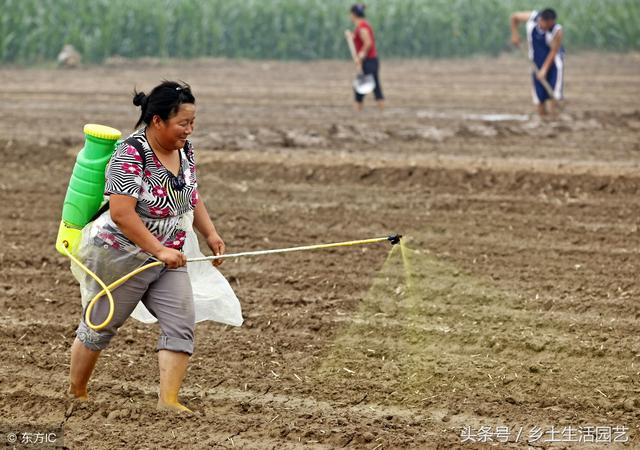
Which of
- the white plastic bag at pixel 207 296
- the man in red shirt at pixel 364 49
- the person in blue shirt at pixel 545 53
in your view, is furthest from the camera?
the man in red shirt at pixel 364 49

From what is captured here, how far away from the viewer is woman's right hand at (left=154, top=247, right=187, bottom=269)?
17.5 ft

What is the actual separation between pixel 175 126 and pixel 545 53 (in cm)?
1122

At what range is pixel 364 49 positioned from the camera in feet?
56.1

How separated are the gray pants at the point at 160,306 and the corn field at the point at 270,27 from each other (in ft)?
68.2

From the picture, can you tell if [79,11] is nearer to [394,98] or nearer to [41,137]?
[394,98]

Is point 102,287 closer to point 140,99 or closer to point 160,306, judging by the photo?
point 160,306

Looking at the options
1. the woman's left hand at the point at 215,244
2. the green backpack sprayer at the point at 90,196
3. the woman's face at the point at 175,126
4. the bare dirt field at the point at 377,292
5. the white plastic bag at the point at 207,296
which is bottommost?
the bare dirt field at the point at 377,292

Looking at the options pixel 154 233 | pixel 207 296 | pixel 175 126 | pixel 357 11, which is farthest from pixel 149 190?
pixel 357 11

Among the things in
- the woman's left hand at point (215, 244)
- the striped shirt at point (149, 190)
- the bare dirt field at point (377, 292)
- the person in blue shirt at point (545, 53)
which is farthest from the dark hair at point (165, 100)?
the person in blue shirt at point (545, 53)

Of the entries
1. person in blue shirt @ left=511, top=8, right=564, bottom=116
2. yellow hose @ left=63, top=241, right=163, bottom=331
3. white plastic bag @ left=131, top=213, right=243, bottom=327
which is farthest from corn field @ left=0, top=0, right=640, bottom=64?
yellow hose @ left=63, top=241, right=163, bottom=331

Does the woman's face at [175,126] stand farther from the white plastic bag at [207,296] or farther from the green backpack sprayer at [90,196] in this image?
the white plastic bag at [207,296]

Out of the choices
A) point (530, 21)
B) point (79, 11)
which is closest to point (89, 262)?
point (530, 21)

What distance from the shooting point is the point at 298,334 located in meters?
7.04

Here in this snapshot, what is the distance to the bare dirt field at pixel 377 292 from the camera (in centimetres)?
569
